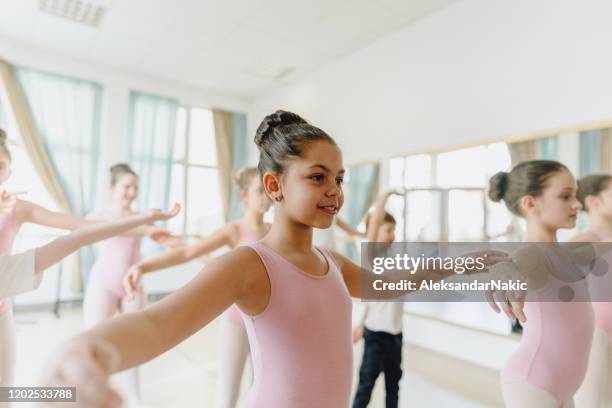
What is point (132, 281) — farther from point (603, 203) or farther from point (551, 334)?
point (603, 203)

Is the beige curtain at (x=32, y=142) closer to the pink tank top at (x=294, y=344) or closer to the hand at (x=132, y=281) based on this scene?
the hand at (x=132, y=281)

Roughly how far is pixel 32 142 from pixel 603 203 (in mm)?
5782

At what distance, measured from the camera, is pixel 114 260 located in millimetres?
2512

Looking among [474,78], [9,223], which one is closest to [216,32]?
[474,78]

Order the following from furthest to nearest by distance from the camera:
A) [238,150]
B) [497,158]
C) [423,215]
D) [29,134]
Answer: [238,150]
[29,134]
[423,215]
[497,158]

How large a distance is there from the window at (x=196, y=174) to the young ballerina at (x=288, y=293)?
5464 mm

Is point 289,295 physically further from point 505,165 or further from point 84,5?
point 84,5

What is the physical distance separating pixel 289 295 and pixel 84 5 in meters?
4.44

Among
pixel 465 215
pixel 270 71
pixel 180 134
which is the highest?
pixel 270 71

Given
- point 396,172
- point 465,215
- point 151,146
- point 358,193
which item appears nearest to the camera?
point 465,215

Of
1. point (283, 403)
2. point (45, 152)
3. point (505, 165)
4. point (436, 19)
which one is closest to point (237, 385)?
point (283, 403)

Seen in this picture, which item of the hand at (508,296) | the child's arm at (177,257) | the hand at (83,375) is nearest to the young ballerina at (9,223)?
the child's arm at (177,257)

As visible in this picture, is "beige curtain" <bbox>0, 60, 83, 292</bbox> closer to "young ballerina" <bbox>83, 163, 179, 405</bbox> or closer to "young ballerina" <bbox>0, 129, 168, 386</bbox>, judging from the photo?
"young ballerina" <bbox>83, 163, 179, 405</bbox>

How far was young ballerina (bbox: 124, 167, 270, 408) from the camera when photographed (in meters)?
1.70
